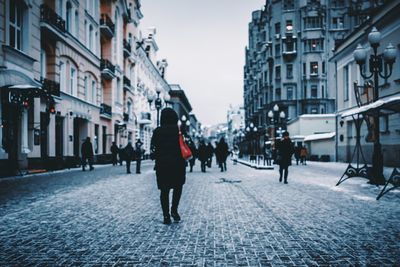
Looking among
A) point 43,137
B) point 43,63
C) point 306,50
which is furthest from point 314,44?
point 43,137

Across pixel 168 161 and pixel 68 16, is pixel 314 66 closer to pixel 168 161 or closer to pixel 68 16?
pixel 68 16

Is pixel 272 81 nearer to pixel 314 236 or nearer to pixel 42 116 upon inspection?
pixel 42 116

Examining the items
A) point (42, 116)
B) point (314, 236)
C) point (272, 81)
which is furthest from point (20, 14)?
point (272, 81)

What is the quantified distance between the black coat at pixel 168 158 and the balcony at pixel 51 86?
51.5 feet

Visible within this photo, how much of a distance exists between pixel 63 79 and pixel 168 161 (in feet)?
66.0

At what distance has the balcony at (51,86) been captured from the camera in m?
21.0

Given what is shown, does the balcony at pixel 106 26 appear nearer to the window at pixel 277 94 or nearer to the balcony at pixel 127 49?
the balcony at pixel 127 49

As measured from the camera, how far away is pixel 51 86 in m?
21.8

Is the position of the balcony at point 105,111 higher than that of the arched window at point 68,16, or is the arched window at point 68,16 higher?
the arched window at point 68,16

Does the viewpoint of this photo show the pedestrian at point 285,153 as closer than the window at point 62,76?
Yes

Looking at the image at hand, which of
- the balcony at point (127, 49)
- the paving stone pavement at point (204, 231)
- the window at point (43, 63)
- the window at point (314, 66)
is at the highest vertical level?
the window at point (314, 66)

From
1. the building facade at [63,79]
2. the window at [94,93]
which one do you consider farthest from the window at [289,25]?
the window at [94,93]

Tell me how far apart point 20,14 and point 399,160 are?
807 inches

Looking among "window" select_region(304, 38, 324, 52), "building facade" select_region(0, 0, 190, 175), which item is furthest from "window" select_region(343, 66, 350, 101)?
"window" select_region(304, 38, 324, 52)
